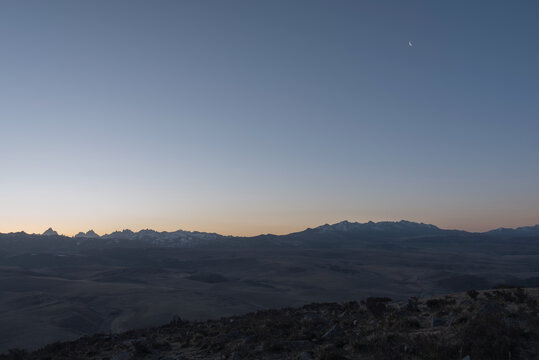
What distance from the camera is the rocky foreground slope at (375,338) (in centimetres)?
815

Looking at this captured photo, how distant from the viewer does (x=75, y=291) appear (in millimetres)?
85250

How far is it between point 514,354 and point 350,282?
106 metres

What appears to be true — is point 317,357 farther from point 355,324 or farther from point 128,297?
point 128,297

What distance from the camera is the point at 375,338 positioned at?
1046 centimetres

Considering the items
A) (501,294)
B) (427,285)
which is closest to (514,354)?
(501,294)

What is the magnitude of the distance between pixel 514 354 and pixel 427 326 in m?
4.32

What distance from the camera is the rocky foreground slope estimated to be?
815 cm

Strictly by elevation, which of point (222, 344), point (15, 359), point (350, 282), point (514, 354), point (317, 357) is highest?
point (514, 354)

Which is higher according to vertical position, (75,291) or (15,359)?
(15,359)

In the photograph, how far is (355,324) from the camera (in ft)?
45.6

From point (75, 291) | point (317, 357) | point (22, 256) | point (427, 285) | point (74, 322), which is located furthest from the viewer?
point (22, 256)

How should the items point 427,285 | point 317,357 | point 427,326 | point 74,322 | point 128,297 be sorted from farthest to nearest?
point 427,285, point 128,297, point 74,322, point 427,326, point 317,357

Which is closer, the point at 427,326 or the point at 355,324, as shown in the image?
the point at 427,326

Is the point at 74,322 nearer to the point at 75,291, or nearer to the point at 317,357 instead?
the point at 75,291
